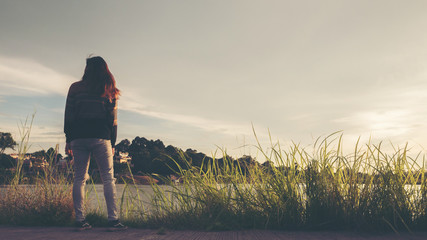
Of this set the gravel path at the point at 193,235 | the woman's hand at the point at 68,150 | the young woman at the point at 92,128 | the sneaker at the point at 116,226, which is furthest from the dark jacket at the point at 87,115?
the gravel path at the point at 193,235

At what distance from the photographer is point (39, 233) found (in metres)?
3.19

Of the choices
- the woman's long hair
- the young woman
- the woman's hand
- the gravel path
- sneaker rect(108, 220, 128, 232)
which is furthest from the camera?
the woman's hand

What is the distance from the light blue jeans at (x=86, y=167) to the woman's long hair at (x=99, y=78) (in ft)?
1.91

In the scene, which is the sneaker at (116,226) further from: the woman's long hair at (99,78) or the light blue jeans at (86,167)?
the woman's long hair at (99,78)

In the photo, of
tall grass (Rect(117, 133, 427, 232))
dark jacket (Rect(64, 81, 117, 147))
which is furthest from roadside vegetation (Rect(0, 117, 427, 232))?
dark jacket (Rect(64, 81, 117, 147))

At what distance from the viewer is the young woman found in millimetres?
3506

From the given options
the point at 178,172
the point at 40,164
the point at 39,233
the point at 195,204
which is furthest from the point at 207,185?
the point at 40,164

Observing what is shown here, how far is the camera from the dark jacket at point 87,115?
3.51 m

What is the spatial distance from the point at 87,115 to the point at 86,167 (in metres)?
0.62

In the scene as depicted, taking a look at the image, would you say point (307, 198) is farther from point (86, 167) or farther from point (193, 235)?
point (86, 167)

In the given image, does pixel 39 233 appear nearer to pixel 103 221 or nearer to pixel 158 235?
pixel 103 221

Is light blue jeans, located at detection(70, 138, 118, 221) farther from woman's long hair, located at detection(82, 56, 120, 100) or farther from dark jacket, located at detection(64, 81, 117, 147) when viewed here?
woman's long hair, located at detection(82, 56, 120, 100)

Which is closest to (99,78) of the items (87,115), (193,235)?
(87,115)

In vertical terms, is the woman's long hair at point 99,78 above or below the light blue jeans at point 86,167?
Result: above
